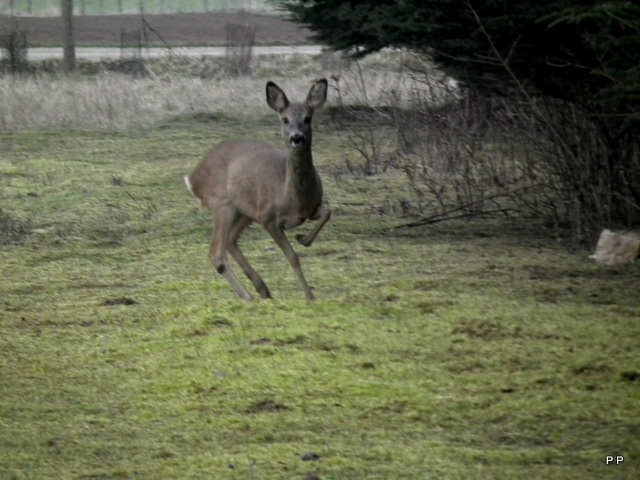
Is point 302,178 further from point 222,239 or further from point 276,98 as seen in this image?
point 222,239

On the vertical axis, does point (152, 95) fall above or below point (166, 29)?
above

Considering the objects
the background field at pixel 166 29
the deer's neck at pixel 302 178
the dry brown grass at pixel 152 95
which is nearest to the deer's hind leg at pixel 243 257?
the deer's neck at pixel 302 178

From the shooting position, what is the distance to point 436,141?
15.3 m

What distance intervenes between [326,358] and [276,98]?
2.77 metres

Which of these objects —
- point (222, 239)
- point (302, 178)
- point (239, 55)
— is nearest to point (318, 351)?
point (302, 178)

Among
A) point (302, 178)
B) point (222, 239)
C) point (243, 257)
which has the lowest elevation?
point (243, 257)

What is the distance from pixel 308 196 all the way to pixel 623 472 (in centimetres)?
454

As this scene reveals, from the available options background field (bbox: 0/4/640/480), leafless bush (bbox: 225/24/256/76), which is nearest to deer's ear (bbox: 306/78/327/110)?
background field (bbox: 0/4/640/480)

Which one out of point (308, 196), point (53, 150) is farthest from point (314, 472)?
point (53, 150)

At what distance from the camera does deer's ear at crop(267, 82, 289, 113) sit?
10.2 meters

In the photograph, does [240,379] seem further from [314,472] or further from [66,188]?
[66,188]

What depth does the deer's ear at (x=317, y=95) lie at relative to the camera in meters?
10.4

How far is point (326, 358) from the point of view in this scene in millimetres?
8117

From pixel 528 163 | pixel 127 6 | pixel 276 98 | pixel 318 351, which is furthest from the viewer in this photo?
pixel 127 6
